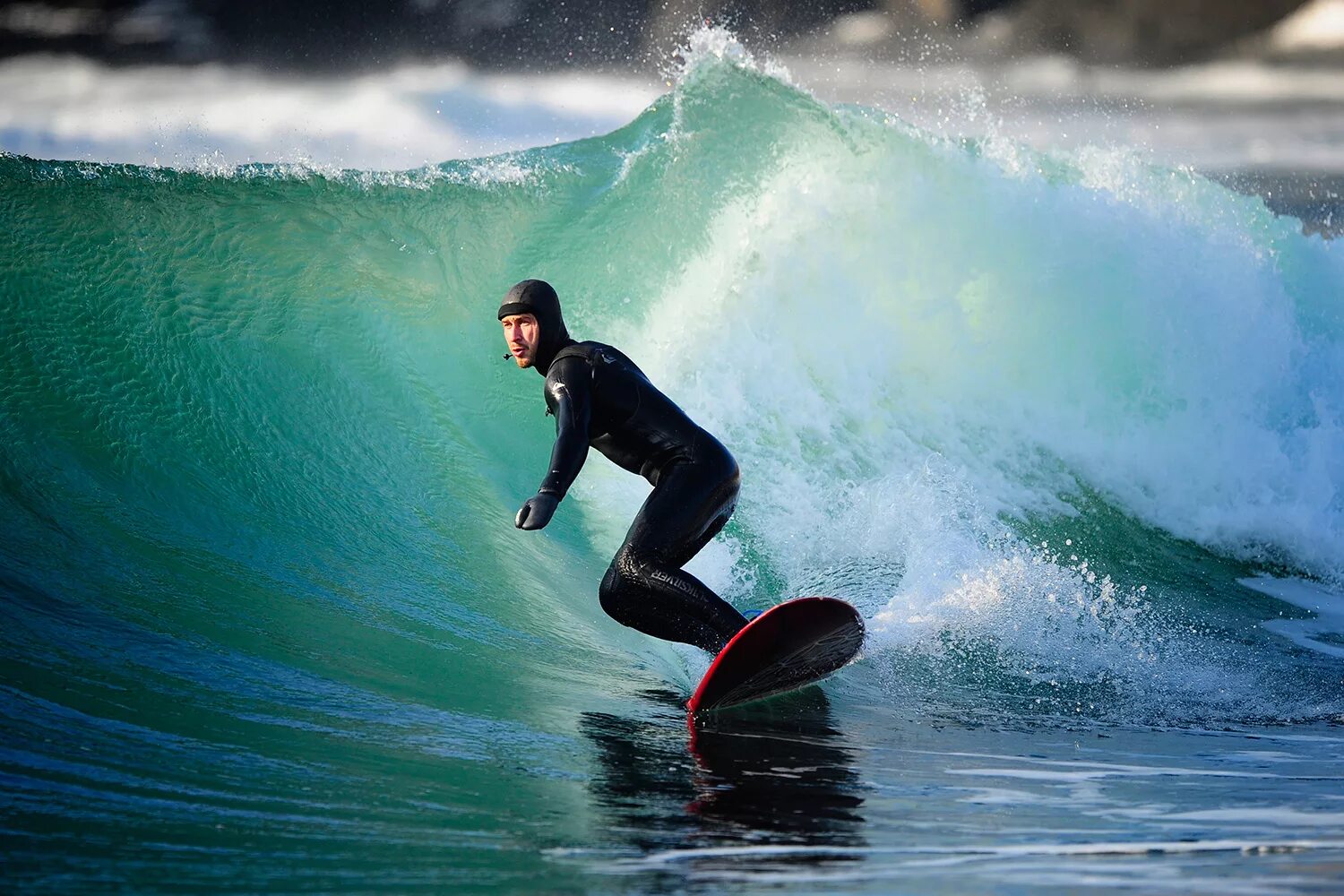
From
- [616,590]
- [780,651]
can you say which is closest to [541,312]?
[616,590]

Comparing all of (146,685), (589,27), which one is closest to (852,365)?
(146,685)

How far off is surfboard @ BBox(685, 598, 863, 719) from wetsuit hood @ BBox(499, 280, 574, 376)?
3.98 ft

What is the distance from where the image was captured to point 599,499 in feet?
26.3

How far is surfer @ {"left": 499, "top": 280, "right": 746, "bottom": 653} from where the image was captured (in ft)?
14.5

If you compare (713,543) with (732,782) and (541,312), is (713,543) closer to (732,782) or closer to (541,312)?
(541,312)

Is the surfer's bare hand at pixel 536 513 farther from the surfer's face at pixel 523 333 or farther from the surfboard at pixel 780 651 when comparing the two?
the surfboard at pixel 780 651

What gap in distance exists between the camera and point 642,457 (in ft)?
15.3

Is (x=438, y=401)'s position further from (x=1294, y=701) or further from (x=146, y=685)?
(x=1294, y=701)

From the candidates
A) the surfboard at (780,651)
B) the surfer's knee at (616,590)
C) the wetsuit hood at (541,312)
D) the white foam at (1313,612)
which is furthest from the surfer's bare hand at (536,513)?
the white foam at (1313,612)

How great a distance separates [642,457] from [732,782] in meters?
1.49

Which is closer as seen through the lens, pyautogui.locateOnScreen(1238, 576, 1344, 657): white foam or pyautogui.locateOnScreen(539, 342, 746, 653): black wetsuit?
pyautogui.locateOnScreen(539, 342, 746, 653): black wetsuit

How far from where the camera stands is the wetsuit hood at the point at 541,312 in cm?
452

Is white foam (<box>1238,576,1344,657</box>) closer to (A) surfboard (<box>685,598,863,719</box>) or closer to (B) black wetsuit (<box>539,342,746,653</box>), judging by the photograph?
(A) surfboard (<box>685,598,863,719</box>)

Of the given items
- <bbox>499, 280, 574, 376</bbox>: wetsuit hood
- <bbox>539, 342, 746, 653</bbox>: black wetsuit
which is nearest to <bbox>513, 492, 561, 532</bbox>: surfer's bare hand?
<bbox>539, 342, 746, 653</bbox>: black wetsuit
